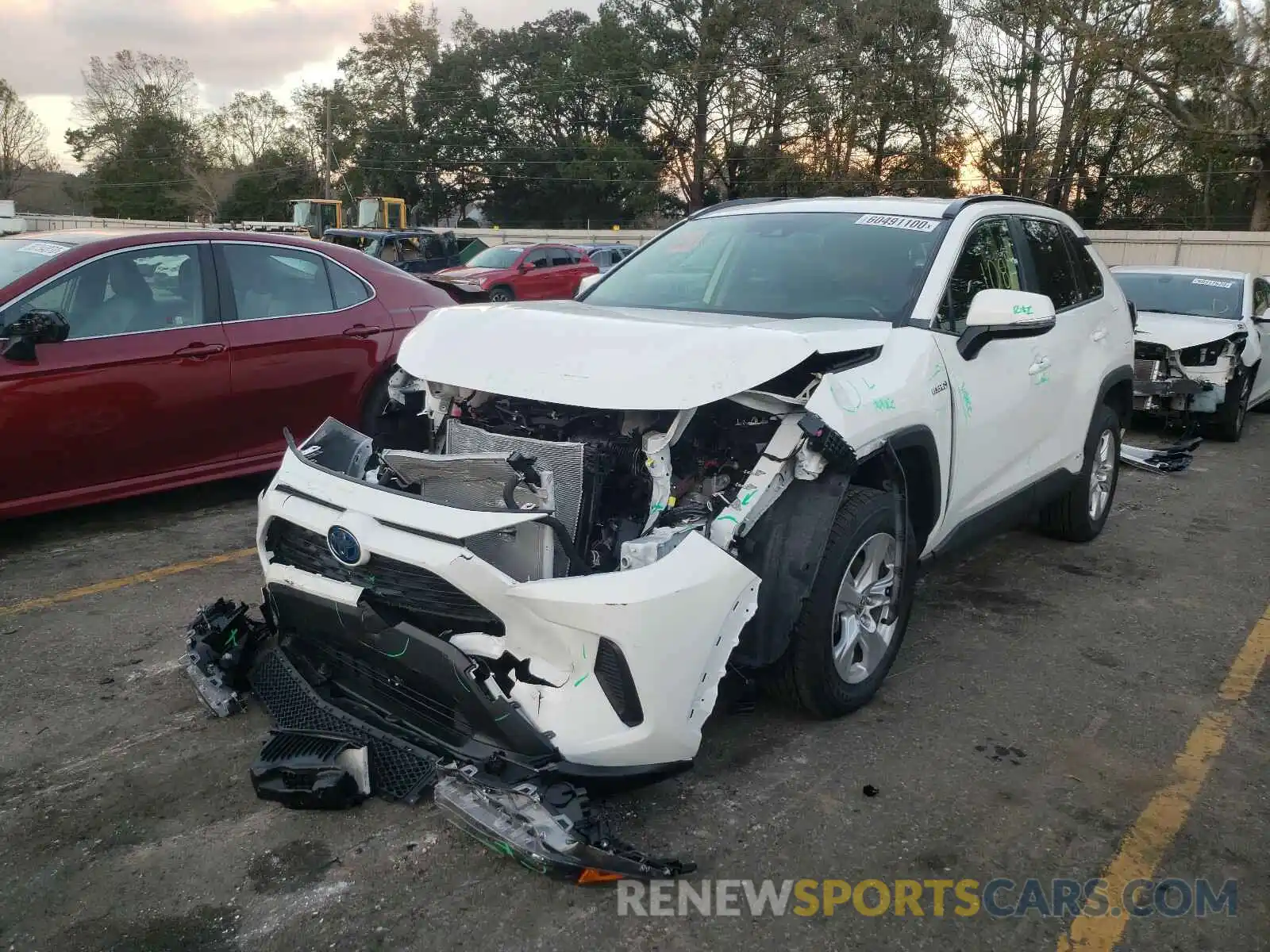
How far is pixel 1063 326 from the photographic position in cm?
492

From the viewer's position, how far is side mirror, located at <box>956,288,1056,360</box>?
3.75 metres

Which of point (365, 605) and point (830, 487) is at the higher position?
point (830, 487)

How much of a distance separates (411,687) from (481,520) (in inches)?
22.3

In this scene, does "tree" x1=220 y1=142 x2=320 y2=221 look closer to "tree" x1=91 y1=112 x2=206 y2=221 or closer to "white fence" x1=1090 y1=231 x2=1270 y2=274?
"tree" x1=91 y1=112 x2=206 y2=221

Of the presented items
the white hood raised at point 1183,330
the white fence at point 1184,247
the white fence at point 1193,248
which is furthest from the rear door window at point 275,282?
the white fence at point 1193,248

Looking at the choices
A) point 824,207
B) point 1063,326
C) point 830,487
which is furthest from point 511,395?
point 1063,326

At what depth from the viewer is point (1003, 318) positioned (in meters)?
3.74

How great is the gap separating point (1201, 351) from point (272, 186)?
211ft

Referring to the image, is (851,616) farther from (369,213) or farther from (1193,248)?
(1193,248)

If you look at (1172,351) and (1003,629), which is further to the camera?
(1172,351)

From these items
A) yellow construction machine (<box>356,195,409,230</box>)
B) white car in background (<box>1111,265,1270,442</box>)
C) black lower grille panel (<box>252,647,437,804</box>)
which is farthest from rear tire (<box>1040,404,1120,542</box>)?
yellow construction machine (<box>356,195,409,230</box>)

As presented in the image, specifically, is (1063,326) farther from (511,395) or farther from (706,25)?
(706,25)

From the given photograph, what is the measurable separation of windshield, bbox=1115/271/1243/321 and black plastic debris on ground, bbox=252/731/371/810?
29.4 ft

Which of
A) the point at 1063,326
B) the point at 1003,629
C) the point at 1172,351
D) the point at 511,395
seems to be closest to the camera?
the point at 511,395
